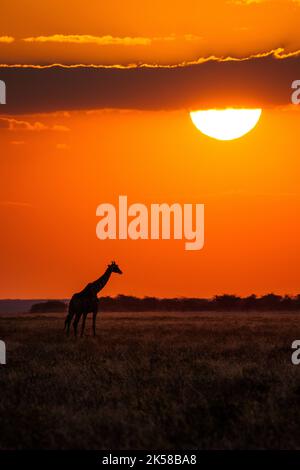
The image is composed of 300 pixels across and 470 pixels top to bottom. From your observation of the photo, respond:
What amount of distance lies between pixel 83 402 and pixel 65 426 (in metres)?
1.97

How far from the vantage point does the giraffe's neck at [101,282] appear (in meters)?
33.6

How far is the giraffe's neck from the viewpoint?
3356cm

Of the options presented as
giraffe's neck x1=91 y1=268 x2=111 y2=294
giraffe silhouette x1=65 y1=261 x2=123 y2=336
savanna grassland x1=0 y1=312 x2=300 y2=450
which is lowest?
savanna grassland x1=0 y1=312 x2=300 y2=450

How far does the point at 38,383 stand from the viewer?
18.1m

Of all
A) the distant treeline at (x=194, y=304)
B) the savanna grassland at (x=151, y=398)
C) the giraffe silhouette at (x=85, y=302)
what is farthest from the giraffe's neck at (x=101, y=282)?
the distant treeline at (x=194, y=304)

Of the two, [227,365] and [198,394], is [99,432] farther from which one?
[227,365]

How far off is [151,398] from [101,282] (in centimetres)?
1814

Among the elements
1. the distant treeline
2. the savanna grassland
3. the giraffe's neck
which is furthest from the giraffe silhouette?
the distant treeline

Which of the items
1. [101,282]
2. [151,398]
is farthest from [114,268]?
[151,398]

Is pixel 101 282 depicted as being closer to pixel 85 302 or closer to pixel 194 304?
pixel 85 302

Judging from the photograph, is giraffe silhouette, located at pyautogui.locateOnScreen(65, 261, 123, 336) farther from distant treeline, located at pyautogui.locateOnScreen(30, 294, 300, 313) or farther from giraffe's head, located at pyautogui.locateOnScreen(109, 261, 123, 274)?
distant treeline, located at pyautogui.locateOnScreen(30, 294, 300, 313)

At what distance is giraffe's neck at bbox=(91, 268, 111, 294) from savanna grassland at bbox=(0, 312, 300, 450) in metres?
8.06

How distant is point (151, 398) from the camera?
16141 millimetres
